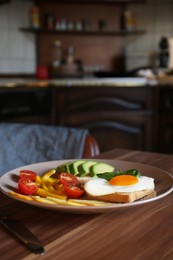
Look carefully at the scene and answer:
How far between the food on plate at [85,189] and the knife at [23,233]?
0.15 ft

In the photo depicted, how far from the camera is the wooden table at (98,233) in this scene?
0.56 m

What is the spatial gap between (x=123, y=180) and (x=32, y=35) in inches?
146

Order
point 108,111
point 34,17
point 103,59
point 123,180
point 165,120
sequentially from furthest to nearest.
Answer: point 103,59, point 34,17, point 165,120, point 108,111, point 123,180

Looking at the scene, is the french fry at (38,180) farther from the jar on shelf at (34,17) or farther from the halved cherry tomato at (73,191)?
the jar on shelf at (34,17)

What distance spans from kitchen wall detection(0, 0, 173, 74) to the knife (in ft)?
11.6

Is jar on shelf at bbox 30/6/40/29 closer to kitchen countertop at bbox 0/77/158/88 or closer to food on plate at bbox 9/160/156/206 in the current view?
kitchen countertop at bbox 0/77/158/88

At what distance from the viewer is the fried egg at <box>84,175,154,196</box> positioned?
0.70 meters

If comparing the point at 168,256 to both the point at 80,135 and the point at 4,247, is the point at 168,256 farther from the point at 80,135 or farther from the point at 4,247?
the point at 80,135

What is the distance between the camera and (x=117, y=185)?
716 millimetres

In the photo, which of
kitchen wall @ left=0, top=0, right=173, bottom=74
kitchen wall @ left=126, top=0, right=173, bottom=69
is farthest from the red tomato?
kitchen wall @ left=126, top=0, right=173, bottom=69

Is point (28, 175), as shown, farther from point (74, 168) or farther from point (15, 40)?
point (15, 40)

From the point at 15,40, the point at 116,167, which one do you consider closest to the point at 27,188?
the point at 116,167

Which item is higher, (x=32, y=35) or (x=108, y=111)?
(x=32, y=35)

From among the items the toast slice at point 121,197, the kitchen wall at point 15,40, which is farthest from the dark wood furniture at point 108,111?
the toast slice at point 121,197
